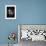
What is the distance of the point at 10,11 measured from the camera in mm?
3932

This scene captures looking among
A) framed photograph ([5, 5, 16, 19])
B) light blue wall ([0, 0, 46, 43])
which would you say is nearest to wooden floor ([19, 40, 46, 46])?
light blue wall ([0, 0, 46, 43])

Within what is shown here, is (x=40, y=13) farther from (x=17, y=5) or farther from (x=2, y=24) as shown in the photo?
(x=2, y=24)

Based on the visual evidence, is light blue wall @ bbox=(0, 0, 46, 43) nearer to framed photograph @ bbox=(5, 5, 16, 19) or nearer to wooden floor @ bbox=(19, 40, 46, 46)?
framed photograph @ bbox=(5, 5, 16, 19)

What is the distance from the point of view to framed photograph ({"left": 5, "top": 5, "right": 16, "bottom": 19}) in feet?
12.8

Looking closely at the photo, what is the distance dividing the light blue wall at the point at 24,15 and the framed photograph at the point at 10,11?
0.30 ft

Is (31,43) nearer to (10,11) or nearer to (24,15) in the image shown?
(24,15)

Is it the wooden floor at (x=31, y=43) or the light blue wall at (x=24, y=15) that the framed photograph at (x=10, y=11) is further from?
the wooden floor at (x=31, y=43)

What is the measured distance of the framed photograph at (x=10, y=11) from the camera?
3.91 m

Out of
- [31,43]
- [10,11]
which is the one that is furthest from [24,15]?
[31,43]

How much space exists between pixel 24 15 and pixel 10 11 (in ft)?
1.48

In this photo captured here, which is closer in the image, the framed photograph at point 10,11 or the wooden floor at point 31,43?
the wooden floor at point 31,43

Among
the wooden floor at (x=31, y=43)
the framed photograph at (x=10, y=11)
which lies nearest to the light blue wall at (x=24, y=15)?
the framed photograph at (x=10, y=11)

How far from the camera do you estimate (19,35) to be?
380 centimetres

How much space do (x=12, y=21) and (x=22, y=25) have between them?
336 mm
